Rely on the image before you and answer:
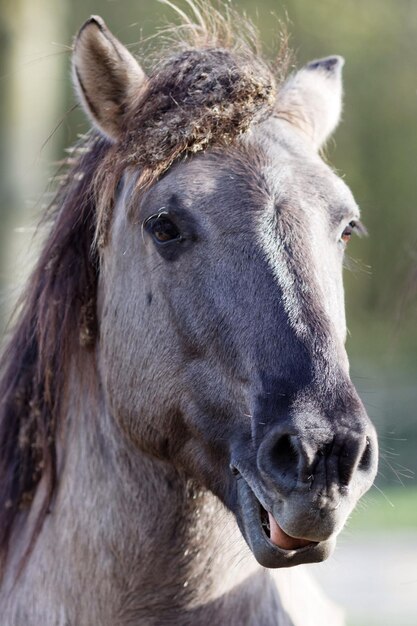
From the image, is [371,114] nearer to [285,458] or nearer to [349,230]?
[349,230]

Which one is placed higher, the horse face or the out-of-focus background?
the horse face

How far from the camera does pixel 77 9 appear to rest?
53.8ft

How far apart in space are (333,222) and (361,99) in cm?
1756

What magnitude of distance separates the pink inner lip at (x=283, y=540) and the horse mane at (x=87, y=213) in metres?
1.10

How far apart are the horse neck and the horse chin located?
1.52 ft

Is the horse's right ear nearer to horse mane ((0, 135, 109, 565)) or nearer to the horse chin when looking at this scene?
horse mane ((0, 135, 109, 565))

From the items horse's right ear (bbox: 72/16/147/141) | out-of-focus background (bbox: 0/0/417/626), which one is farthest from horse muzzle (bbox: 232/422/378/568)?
horse's right ear (bbox: 72/16/147/141)

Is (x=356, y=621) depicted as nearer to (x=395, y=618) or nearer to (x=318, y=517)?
(x=395, y=618)

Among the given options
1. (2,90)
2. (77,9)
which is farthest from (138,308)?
(77,9)

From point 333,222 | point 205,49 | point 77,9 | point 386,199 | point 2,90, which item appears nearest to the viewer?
point 333,222

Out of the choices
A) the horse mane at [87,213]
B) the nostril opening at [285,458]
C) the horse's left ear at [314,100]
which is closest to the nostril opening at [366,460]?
the nostril opening at [285,458]

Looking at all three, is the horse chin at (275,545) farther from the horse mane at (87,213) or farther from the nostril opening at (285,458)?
the horse mane at (87,213)

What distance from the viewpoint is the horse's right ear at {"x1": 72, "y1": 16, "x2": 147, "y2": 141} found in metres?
3.27

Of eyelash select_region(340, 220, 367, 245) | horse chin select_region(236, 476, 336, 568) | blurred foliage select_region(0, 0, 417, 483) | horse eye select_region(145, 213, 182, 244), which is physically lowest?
blurred foliage select_region(0, 0, 417, 483)
